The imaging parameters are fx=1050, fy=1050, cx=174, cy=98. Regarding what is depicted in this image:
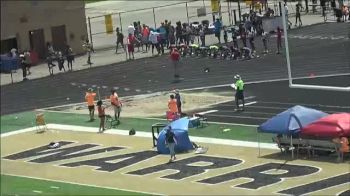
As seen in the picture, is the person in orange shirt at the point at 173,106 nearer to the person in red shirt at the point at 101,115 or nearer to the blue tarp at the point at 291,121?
the person in red shirt at the point at 101,115

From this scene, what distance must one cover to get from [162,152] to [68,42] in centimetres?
1549

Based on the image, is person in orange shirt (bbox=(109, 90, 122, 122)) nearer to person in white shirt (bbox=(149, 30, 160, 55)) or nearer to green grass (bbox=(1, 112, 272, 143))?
green grass (bbox=(1, 112, 272, 143))

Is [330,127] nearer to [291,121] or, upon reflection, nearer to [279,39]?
[291,121]

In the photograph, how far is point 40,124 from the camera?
38344 mm

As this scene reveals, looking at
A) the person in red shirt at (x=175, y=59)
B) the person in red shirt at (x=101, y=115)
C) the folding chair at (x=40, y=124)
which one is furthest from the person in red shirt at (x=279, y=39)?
the folding chair at (x=40, y=124)

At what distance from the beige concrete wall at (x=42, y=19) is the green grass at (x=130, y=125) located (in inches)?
130

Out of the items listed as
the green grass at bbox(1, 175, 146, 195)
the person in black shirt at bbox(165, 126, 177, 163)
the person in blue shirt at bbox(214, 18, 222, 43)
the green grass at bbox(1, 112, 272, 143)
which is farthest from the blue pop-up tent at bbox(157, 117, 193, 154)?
the person in blue shirt at bbox(214, 18, 222, 43)

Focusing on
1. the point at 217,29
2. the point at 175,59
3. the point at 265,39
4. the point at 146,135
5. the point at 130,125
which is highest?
the point at 217,29

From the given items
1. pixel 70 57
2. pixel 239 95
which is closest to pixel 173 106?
pixel 239 95

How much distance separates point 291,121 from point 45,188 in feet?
24.0

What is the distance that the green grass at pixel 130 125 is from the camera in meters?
33.8

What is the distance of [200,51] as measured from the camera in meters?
50.8

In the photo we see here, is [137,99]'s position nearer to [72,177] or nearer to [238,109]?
[238,109]

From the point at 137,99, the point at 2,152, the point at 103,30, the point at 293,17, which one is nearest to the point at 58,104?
the point at 137,99
